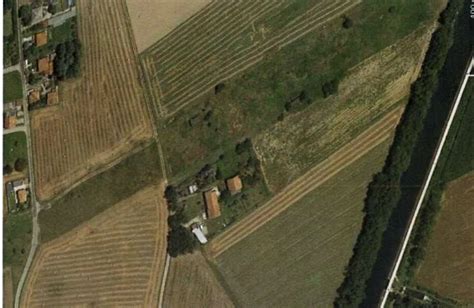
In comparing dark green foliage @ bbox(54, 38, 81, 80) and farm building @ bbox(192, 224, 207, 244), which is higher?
dark green foliage @ bbox(54, 38, 81, 80)

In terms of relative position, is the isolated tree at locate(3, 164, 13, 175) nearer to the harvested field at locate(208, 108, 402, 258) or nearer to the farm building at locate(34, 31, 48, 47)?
the farm building at locate(34, 31, 48, 47)

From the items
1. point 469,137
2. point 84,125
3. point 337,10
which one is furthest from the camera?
point 84,125

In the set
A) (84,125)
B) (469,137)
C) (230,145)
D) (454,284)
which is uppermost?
(84,125)

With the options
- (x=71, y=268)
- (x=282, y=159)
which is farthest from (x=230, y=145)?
(x=71, y=268)

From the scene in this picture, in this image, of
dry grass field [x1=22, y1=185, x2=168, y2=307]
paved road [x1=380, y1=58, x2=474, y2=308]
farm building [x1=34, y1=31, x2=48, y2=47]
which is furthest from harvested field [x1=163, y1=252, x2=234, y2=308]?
farm building [x1=34, y1=31, x2=48, y2=47]

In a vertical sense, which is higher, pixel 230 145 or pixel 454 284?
pixel 230 145

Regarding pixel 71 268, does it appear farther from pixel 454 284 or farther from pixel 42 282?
pixel 454 284

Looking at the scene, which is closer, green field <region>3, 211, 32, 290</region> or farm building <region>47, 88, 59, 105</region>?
farm building <region>47, 88, 59, 105</region>

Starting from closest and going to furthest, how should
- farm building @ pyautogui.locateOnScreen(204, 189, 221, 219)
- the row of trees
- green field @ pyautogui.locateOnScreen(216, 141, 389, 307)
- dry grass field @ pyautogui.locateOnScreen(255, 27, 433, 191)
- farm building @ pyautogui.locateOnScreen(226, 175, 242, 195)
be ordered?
the row of trees < dry grass field @ pyautogui.locateOnScreen(255, 27, 433, 191) < green field @ pyautogui.locateOnScreen(216, 141, 389, 307) < farm building @ pyautogui.locateOnScreen(226, 175, 242, 195) < farm building @ pyautogui.locateOnScreen(204, 189, 221, 219)
